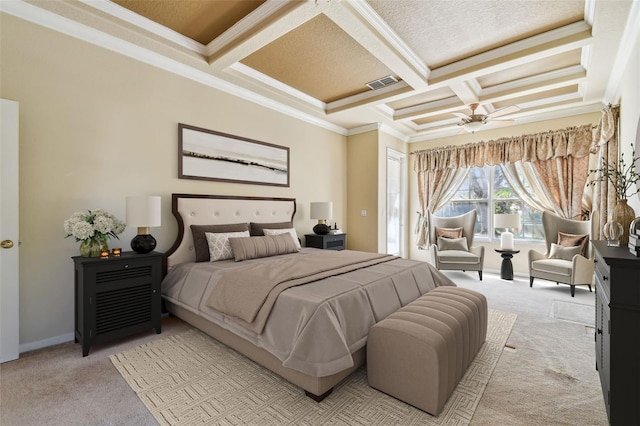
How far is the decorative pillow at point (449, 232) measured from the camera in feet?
18.1

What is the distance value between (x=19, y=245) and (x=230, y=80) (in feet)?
Result: 9.05

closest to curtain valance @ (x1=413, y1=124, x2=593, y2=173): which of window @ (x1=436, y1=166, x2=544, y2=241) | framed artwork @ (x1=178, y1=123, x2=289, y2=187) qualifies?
window @ (x1=436, y1=166, x2=544, y2=241)

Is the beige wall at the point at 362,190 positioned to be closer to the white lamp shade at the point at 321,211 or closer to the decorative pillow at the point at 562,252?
the white lamp shade at the point at 321,211

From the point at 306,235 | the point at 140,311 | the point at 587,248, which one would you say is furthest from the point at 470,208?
the point at 140,311

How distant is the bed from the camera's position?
180cm

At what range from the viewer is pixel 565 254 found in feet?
14.6

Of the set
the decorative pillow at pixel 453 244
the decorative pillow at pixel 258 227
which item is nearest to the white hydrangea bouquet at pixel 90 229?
the decorative pillow at pixel 258 227

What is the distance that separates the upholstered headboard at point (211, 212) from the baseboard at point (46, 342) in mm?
970

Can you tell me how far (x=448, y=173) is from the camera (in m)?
6.20

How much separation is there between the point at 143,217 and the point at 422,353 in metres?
2.60

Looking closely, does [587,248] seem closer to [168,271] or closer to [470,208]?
[470,208]

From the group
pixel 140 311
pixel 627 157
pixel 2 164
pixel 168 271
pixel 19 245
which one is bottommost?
pixel 140 311

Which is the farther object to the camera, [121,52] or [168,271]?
[168,271]

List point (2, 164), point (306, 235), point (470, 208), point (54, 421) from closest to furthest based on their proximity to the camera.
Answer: point (54, 421)
point (2, 164)
point (306, 235)
point (470, 208)
